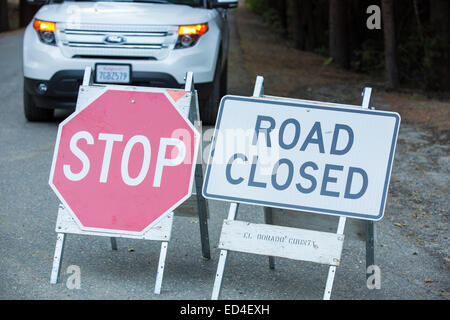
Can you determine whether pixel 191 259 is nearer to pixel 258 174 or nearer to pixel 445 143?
pixel 258 174

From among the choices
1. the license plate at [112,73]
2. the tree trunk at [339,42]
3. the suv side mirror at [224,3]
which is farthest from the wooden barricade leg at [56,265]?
the tree trunk at [339,42]

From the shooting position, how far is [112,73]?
30.3 feet

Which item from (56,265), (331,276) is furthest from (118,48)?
(331,276)

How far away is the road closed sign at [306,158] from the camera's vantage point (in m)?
4.53

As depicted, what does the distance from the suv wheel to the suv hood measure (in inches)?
42.8

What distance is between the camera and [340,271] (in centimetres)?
533

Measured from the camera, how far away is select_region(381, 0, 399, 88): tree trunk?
48.3 ft

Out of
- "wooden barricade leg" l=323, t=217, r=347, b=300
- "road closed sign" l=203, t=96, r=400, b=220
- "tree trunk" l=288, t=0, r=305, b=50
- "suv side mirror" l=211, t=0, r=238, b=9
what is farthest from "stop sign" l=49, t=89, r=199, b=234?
"tree trunk" l=288, t=0, r=305, b=50

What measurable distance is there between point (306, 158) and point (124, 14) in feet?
Answer: 17.8

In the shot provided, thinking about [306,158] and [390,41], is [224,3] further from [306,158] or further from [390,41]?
[390,41]

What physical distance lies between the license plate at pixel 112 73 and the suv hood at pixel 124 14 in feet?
1.69

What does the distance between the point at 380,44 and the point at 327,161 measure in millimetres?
21413

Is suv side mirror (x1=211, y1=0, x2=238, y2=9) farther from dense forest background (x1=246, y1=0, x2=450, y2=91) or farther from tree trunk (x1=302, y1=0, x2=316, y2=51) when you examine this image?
tree trunk (x1=302, y1=0, x2=316, y2=51)

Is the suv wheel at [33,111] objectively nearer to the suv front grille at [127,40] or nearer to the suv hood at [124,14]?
the suv hood at [124,14]
